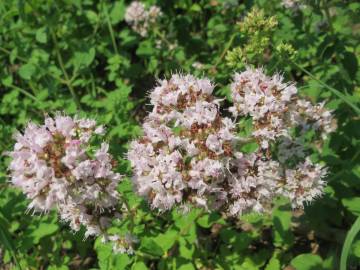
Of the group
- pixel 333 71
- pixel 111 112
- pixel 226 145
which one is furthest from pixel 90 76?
pixel 226 145

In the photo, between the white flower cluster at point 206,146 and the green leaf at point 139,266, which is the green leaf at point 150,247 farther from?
the white flower cluster at point 206,146

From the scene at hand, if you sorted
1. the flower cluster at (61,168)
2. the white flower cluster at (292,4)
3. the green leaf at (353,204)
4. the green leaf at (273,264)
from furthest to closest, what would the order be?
the white flower cluster at (292,4)
the green leaf at (273,264)
the green leaf at (353,204)
the flower cluster at (61,168)

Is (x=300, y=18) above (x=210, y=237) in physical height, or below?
above

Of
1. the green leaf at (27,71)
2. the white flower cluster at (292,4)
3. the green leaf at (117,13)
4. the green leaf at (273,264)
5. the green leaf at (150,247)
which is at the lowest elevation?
the green leaf at (150,247)

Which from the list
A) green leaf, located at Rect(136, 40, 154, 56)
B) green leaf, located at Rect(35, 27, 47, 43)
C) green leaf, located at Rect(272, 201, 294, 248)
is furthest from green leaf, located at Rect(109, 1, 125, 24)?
green leaf, located at Rect(272, 201, 294, 248)

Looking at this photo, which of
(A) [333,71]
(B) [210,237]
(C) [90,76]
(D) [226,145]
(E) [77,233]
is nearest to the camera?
(D) [226,145]

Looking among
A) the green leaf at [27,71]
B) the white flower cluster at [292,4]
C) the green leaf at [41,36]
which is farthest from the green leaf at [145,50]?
the white flower cluster at [292,4]

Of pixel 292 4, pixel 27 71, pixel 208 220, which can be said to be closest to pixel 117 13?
pixel 27 71

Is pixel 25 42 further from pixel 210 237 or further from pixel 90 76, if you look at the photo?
pixel 210 237
